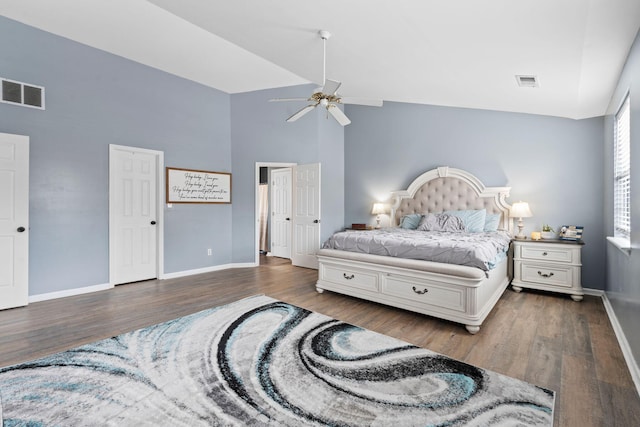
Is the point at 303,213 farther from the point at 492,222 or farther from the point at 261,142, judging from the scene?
the point at 492,222

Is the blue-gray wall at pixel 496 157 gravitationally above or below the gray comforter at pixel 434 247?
above

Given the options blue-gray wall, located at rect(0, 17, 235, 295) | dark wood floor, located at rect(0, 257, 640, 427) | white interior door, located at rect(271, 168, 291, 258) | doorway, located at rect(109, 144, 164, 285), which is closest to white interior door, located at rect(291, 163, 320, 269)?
white interior door, located at rect(271, 168, 291, 258)

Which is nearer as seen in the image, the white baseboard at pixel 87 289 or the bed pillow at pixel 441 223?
the white baseboard at pixel 87 289

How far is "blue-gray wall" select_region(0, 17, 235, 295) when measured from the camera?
3619mm

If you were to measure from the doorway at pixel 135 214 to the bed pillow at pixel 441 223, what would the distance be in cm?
408

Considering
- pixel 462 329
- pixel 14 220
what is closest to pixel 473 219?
pixel 462 329

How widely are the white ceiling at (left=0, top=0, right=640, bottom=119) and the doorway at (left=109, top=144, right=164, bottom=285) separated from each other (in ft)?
4.70

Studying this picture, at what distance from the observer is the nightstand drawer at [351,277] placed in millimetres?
3523

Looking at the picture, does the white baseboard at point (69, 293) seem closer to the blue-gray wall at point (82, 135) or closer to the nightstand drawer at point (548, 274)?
the blue-gray wall at point (82, 135)

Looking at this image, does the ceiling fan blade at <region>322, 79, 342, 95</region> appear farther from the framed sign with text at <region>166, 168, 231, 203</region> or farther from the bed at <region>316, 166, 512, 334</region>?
the framed sign with text at <region>166, 168, 231, 203</region>

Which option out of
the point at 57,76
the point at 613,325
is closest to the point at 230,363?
the point at 613,325

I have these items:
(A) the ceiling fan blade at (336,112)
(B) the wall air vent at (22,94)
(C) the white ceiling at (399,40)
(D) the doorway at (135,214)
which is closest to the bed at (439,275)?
(C) the white ceiling at (399,40)

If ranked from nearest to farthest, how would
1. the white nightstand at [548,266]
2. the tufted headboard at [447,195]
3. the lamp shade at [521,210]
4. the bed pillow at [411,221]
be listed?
the white nightstand at [548,266], the lamp shade at [521,210], the tufted headboard at [447,195], the bed pillow at [411,221]

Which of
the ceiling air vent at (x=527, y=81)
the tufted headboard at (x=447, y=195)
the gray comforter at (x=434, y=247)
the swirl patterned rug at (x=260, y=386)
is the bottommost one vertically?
the swirl patterned rug at (x=260, y=386)
